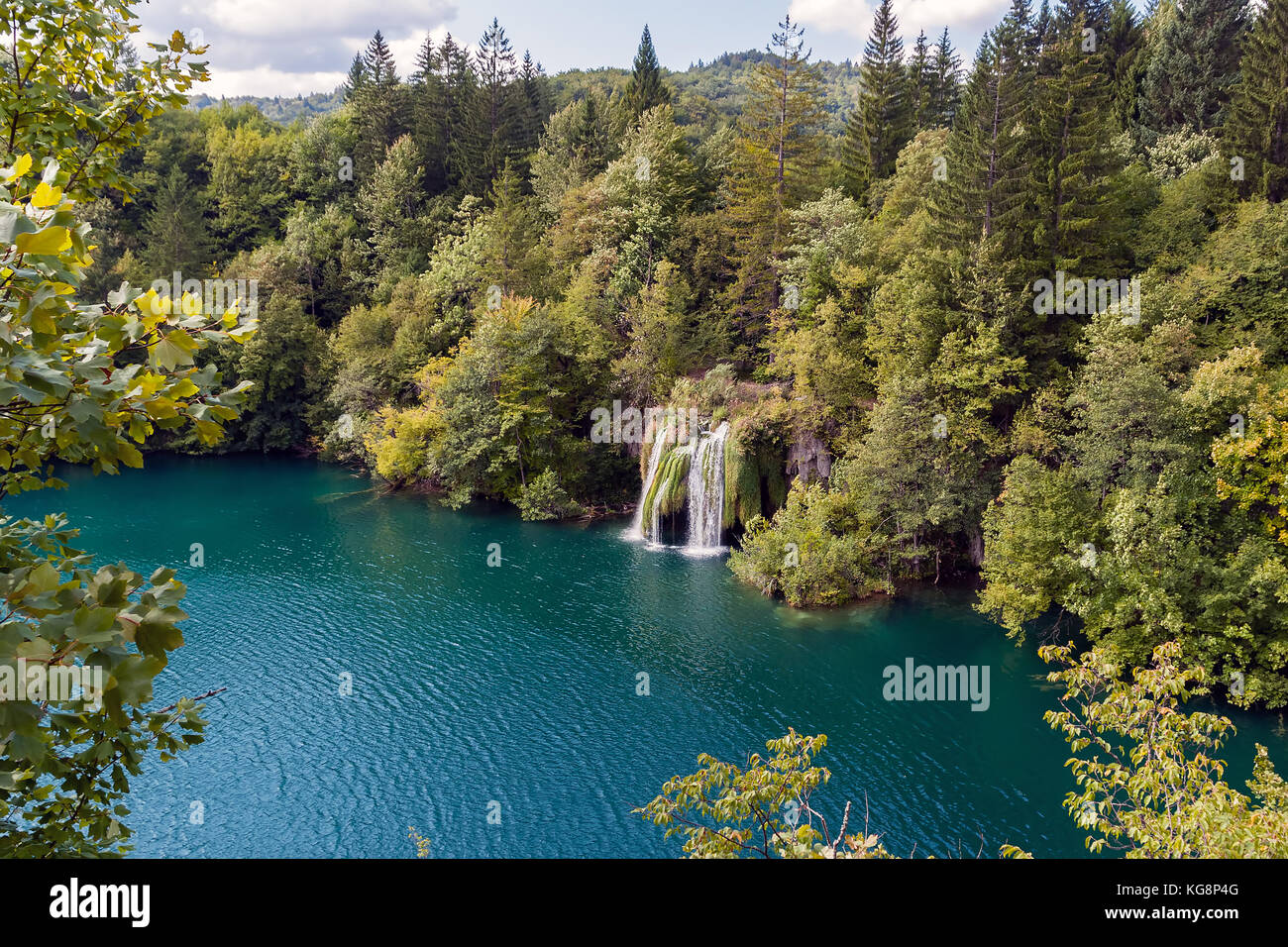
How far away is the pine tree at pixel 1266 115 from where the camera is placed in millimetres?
26844

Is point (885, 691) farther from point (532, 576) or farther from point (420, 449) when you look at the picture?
point (420, 449)

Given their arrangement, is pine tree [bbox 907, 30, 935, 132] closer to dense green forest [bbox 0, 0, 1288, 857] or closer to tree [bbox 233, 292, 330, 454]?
dense green forest [bbox 0, 0, 1288, 857]

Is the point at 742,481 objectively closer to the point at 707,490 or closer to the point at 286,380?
the point at 707,490

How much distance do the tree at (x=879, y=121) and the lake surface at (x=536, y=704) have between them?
1094 inches

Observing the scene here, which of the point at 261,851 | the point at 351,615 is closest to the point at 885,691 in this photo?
the point at 261,851

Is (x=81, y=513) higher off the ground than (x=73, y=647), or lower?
lower

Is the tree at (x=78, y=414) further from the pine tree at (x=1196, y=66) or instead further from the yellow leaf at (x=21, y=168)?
the pine tree at (x=1196, y=66)

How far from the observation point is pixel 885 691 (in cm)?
2048

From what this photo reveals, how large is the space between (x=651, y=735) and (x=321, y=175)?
54.6 m

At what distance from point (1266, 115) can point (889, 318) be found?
1480 centimetres

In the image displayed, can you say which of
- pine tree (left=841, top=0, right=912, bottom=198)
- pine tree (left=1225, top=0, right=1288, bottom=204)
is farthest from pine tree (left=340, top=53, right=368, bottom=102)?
pine tree (left=1225, top=0, right=1288, bottom=204)

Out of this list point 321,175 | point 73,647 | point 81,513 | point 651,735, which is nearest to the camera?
point 73,647

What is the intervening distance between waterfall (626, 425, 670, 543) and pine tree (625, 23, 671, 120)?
3173 centimetres

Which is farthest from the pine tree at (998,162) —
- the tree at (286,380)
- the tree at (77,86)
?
the tree at (286,380)
